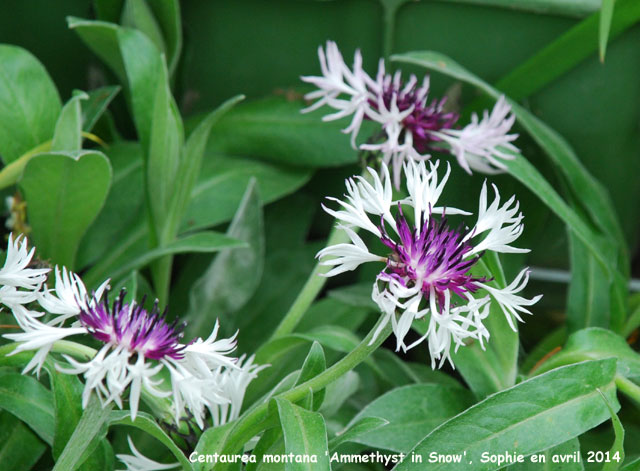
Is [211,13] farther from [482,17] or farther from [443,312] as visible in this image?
[443,312]

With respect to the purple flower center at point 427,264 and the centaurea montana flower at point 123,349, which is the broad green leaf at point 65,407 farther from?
the purple flower center at point 427,264

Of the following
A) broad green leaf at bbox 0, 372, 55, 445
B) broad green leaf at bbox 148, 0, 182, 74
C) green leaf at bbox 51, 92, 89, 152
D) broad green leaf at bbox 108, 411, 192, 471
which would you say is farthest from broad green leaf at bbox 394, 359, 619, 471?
broad green leaf at bbox 148, 0, 182, 74

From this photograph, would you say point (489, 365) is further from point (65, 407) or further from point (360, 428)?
point (65, 407)

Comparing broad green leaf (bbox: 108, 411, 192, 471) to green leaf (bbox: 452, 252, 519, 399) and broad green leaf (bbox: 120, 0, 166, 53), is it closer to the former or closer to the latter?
green leaf (bbox: 452, 252, 519, 399)

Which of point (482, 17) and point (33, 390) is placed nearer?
point (33, 390)

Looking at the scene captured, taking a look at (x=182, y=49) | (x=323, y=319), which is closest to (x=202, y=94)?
(x=182, y=49)

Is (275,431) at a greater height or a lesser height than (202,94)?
lesser
